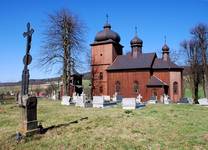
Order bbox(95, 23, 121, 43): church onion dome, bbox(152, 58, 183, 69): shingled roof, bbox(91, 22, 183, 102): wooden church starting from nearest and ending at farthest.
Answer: bbox(91, 22, 183, 102): wooden church
bbox(152, 58, 183, 69): shingled roof
bbox(95, 23, 121, 43): church onion dome

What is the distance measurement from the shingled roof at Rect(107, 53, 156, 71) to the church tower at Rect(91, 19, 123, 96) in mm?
1464

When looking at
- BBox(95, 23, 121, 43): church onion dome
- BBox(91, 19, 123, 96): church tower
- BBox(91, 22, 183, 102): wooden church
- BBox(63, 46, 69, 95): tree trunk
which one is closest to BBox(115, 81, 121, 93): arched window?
BBox(91, 22, 183, 102): wooden church

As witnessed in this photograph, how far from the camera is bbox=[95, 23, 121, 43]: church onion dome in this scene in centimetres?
4803

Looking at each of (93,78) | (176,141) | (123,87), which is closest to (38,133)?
(176,141)

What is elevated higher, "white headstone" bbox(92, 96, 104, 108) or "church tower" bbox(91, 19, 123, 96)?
"church tower" bbox(91, 19, 123, 96)

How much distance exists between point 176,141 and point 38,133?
232 inches

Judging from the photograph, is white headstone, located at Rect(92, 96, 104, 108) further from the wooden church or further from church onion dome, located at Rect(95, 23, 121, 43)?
church onion dome, located at Rect(95, 23, 121, 43)

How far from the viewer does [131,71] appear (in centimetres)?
4375

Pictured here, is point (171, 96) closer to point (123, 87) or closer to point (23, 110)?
point (123, 87)

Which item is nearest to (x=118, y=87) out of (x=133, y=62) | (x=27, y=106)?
(x=133, y=62)

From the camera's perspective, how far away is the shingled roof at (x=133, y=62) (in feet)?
142

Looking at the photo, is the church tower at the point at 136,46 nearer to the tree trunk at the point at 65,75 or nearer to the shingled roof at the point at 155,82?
the shingled roof at the point at 155,82

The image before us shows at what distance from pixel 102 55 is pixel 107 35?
3746mm

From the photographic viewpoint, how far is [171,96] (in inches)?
1657
